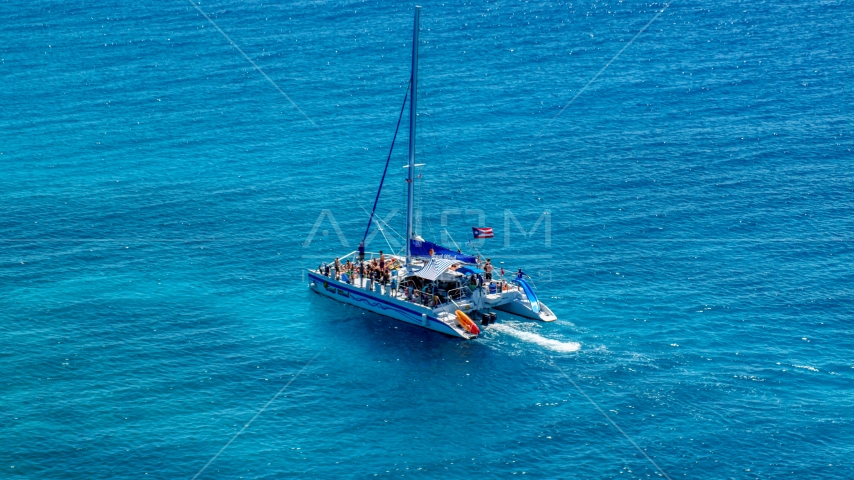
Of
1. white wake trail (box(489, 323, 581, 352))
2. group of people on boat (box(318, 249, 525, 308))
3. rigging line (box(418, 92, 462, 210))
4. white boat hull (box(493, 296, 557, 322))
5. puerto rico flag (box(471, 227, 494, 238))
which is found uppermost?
rigging line (box(418, 92, 462, 210))

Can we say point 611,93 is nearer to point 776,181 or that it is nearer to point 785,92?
point 785,92

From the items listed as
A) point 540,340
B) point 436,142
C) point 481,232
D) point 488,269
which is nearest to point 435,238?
point 488,269

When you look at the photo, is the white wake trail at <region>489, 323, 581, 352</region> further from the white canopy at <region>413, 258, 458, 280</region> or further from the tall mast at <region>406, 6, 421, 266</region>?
the tall mast at <region>406, 6, 421, 266</region>

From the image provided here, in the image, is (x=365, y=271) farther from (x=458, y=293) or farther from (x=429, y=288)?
(x=458, y=293)

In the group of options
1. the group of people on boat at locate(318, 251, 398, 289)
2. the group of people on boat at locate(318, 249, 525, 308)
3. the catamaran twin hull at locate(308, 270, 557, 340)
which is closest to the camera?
the catamaran twin hull at locate(308, 270, 557, 340)

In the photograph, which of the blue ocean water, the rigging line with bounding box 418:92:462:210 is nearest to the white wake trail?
the blue ocean water

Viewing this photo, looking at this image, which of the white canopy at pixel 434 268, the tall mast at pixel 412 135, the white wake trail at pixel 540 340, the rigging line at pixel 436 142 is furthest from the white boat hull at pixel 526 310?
the rigging line at pixel 436 142
